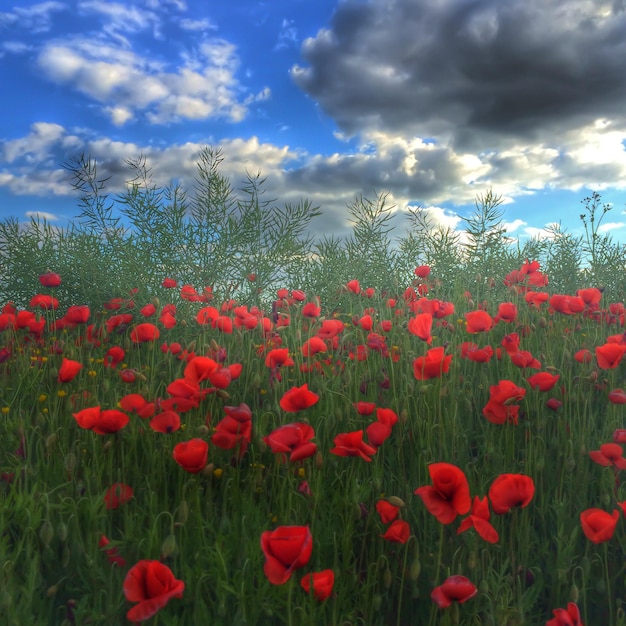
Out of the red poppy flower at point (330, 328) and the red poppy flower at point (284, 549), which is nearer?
the red poppy flower at point (284, 549)

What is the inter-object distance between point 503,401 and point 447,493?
2.37 feet

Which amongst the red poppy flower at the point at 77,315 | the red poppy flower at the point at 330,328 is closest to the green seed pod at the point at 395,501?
the red poppy flower at the point at 330,328

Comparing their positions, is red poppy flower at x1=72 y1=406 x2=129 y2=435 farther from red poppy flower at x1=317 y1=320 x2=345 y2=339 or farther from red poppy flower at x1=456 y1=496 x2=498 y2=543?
red poppy flower at x1=317 y1=320 x2=345 y2=339

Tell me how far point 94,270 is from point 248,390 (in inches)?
96.8

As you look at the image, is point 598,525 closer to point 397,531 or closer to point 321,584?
point 397,531

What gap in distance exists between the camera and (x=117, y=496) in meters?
2.18

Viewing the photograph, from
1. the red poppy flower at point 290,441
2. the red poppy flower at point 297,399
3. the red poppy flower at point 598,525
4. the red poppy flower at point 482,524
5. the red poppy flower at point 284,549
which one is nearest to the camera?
the red poppy flower at point 284,549

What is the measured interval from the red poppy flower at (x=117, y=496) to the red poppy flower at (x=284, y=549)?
92 centimetres

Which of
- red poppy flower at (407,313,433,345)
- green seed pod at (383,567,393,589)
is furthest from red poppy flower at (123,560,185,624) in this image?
red poppy flower at (407,313,433,345)

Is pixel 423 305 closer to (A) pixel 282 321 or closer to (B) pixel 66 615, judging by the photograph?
(A) pixel 282 321

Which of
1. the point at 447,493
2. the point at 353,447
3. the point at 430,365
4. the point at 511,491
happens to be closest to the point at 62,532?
the point at 353,447

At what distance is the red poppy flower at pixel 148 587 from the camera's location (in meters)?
1.42

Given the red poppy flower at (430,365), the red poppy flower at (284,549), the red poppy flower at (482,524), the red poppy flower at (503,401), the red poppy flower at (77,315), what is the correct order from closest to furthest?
the red poppy flower at (284,549)
the red poppy flower at (482,524)
the red poppy flower at (503,401)
the red poppy flower at (430,365)
the red poppy flower at (77,315)

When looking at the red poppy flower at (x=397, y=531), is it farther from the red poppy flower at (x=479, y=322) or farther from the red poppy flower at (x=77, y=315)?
the red poppy flower at (x=77, y=315)
